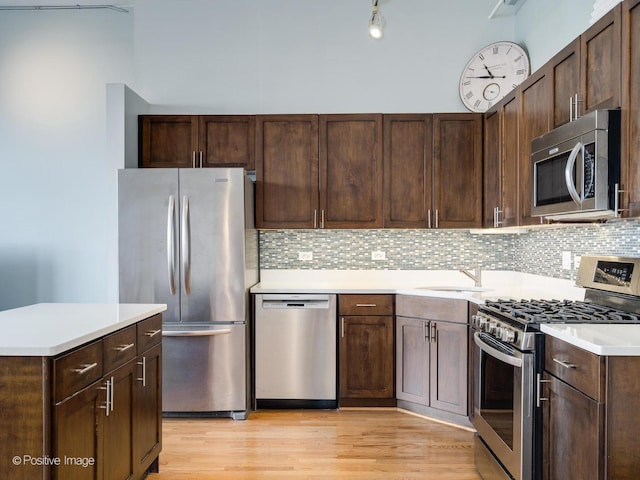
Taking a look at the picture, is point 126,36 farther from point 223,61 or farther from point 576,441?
point 576,441

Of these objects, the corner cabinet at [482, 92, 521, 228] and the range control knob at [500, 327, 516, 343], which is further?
the corner cabinet at [482, 92, 521, 228]

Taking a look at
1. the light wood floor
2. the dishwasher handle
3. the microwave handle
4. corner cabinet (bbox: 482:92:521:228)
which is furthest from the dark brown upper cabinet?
the light wood floor

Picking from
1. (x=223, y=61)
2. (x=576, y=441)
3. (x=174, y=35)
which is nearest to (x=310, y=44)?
(x=223, y=61)

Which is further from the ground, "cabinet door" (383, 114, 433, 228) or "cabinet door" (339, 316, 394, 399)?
"cabinet door" (383, 114, 433, 228)

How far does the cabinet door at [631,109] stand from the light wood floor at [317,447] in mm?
1666

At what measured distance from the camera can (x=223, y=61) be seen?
4078 millimetres

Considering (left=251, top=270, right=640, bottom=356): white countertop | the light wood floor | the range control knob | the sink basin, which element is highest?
(left=251, top=270, right=640, bottom=356): white countertop

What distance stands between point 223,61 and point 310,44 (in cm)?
77

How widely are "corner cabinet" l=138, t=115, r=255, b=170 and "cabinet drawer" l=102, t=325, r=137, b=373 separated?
1.94 meters

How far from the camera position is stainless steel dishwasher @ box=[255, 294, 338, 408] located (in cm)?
353

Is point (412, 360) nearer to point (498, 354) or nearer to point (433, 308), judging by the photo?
point (433, 308)

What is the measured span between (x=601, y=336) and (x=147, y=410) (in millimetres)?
2056

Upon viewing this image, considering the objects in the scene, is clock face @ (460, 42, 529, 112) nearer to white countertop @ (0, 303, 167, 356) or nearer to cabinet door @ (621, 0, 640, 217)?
cabinet door @ (621, 0, 640, 217)

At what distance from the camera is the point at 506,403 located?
2219mm
